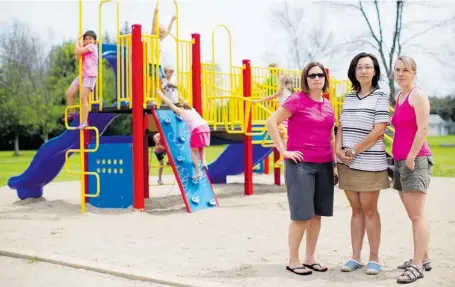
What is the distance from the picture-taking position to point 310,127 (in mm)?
4844

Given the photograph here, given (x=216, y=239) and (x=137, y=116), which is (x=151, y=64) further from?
(x=216, y=239)

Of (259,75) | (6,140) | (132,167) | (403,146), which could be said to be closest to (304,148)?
(403,146)

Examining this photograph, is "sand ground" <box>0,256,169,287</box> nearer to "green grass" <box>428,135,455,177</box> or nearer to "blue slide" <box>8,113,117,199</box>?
"blue slide" <box>8,113,117,199</box>

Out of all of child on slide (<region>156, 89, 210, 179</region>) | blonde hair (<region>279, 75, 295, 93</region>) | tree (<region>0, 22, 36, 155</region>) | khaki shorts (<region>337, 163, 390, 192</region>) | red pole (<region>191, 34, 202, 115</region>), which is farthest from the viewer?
tree (<region>0, 22, 36, 155</region>)

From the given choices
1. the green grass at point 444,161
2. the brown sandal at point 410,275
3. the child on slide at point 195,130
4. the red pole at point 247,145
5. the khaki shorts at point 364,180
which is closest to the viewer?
the brown sandal at point 410,275

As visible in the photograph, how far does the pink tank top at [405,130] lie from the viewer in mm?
4691

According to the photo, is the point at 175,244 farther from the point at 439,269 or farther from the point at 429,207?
the point at 429,207

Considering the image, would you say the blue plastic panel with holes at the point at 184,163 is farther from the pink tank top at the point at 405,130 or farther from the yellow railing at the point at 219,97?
the pink tank top at the point at 405,130

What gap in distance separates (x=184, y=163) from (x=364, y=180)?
4850 millimetres

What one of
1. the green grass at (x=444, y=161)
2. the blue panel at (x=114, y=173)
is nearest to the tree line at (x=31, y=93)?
the green grass at (x=444, y=161)

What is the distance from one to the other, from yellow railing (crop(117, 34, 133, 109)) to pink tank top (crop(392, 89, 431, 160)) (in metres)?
5.45

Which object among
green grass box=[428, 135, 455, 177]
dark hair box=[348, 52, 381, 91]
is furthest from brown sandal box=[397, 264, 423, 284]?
green grass box=[428, 135, 455, 177]

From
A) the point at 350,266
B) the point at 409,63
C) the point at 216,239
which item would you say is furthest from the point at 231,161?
the point at 409,63

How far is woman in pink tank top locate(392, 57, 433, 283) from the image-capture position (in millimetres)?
4605
